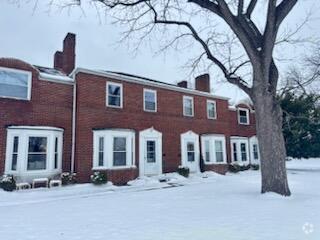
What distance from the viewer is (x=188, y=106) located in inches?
749

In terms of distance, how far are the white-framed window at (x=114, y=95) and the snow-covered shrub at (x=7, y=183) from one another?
6.19m

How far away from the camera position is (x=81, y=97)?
1391 cm

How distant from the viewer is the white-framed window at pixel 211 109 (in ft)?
66.4

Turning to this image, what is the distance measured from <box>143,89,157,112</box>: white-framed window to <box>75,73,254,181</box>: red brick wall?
10.4 inches

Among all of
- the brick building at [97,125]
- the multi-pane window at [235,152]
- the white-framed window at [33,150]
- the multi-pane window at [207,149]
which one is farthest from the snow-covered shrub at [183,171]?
the multi-pane window at [235,152]

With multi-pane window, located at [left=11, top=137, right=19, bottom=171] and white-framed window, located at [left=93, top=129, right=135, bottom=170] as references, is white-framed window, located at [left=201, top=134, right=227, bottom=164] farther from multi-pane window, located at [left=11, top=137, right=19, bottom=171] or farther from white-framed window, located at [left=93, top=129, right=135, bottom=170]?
multi-pane window, located at [left=11, top=137, right=19, bottom=171]

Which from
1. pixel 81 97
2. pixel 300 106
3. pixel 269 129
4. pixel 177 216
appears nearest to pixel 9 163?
pixel 81 97

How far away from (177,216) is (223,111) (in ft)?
51.4

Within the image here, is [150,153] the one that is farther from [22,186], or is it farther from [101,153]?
[22,186]

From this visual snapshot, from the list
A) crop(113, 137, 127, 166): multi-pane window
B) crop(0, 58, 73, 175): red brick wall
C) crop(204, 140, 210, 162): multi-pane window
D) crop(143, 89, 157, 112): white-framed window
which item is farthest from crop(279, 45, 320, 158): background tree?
crop(0, 58, 73, 175): red brick wall

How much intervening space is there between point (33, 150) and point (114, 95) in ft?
17.4

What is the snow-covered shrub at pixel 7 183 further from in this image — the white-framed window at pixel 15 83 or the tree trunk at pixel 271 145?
the tree trunk at pixel 271 145

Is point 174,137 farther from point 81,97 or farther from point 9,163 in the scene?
point 9,163

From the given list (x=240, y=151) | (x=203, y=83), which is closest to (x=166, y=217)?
(x=203, y=83)
